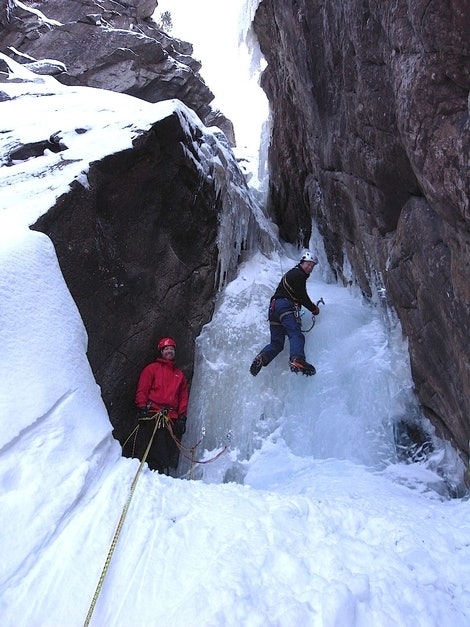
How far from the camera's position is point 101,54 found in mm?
17391

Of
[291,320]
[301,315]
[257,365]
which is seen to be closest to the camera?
[257,365]

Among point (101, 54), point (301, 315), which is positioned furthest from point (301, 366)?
point (101, 54)

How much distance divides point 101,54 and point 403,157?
17101 millimetres

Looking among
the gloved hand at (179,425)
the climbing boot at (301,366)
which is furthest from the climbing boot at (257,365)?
the gloved hand at (179,425)

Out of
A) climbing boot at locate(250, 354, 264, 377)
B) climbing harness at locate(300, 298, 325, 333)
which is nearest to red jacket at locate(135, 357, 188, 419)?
climbing boot at locate(250, 354, 264, 377)

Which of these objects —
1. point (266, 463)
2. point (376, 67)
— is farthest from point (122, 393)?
point (376, 67)

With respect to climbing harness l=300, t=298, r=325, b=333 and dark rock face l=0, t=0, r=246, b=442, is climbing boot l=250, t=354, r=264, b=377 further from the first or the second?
dark rock face l=0, t=0, r=246, b=442

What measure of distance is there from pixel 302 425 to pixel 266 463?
24.7 inches

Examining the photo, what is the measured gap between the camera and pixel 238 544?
2584mm

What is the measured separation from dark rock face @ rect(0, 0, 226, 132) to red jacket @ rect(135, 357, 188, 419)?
15.2 meters

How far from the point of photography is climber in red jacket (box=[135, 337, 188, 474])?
198 inches

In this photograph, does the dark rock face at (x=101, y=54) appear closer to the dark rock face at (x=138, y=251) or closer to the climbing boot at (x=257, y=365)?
the dark rock face at (x=138, y=251)

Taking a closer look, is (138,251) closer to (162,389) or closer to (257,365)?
(162,389)

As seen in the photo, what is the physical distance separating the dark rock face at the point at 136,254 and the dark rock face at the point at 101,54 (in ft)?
42.4
